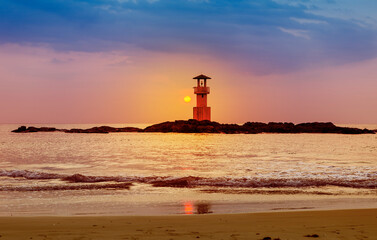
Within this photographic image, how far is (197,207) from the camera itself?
10266 millimetres

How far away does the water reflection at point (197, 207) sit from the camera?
9578mm

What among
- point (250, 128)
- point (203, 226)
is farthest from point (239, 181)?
point (250, 128)

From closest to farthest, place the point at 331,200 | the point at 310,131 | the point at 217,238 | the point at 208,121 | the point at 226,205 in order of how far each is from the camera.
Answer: the point at 217,238 → the point at 226,205 → the point at 331,200 → the point at 208,121 → the point at 310,131

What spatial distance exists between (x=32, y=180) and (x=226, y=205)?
32.3 feet

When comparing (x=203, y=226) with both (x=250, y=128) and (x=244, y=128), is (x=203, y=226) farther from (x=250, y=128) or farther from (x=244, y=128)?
(x=250, y=128)

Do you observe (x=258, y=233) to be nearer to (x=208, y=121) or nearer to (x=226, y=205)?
(x=226, y=205)

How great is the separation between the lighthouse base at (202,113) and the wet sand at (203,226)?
2727 inches

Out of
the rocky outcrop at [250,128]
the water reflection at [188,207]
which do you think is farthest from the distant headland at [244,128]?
the water reflection at [188,207]

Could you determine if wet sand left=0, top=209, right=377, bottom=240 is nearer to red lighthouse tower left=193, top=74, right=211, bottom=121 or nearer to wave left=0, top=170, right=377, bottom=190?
wave left=0, top=170, right=377, bottom=190

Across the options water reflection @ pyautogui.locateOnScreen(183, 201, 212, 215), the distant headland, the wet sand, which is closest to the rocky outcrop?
the distant headland

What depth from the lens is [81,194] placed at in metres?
12.7

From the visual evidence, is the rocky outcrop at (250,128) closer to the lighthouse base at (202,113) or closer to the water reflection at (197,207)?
the lighthouse base at (202,113)

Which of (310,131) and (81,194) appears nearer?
(81,194)

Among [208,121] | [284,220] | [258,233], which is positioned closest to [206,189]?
[284,220]
